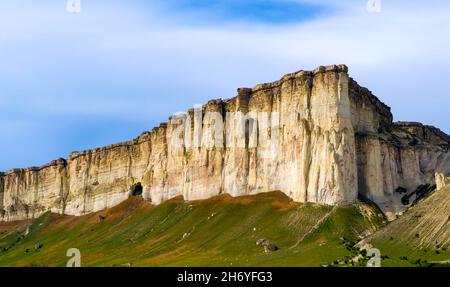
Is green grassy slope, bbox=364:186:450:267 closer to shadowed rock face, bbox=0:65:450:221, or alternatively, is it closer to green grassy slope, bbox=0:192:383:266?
green grassy slope, bbox=0:192:383:266

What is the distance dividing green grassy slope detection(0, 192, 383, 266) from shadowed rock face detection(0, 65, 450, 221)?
336 cm

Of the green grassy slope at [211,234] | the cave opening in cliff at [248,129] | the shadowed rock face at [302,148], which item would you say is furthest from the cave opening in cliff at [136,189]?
the cave opening in cliff at [248,129]

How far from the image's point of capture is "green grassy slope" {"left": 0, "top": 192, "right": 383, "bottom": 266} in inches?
4331

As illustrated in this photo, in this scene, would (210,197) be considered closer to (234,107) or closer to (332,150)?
(234,107)

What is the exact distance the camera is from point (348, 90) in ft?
425

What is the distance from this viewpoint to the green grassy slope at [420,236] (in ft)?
303

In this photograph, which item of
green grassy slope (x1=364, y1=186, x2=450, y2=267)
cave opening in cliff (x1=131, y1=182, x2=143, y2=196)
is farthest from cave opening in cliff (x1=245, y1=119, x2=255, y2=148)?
cave opening in cliff (x1=131, y1=182, x2=143, y2=196)

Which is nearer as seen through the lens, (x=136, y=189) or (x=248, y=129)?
(x=248, y=129)

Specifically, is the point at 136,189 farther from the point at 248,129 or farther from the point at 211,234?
the point at 211,234

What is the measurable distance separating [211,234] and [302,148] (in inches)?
692

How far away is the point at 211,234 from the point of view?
127 metres

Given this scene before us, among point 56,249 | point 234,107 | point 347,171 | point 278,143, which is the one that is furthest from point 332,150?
point 56,249

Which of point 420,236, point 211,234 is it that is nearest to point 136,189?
point 211,234

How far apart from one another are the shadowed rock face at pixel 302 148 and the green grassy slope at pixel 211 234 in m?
3.36
